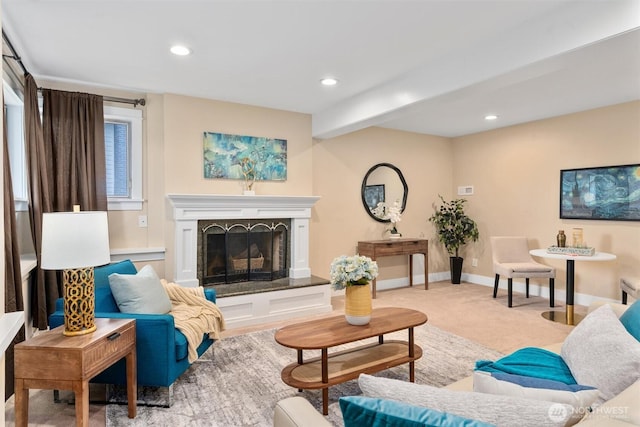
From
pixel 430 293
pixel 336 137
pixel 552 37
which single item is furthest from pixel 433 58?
pixel 430 293

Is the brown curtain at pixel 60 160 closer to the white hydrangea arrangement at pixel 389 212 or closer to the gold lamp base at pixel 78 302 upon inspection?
the gold lamp base at pixel 78 302

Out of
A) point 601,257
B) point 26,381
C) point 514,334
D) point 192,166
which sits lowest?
point 514,334

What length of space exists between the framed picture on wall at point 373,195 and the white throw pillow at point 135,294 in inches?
138

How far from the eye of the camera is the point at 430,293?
17.6 ft

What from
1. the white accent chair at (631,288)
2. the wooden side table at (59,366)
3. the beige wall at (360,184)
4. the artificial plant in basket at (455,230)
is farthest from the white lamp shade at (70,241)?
the artificial plant in basket at (455,230)

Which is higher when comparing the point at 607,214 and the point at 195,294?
the point at 607,214

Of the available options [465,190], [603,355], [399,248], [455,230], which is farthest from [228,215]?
[465,190]

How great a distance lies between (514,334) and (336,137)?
127 inches

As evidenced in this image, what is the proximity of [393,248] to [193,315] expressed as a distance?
3.23 m

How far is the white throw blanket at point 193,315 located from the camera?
2.52 metres

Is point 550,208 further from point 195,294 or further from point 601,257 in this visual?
point 195,294

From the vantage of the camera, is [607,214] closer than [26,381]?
No

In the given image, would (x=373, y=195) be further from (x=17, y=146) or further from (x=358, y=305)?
(x=17, y=146)

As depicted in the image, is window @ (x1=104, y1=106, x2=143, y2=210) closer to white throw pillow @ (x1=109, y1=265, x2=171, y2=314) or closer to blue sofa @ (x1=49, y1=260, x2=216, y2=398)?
white throw pillow @ (x1=109, y1=265, x2=171, y2=314)
